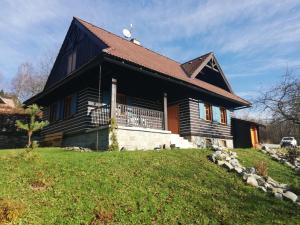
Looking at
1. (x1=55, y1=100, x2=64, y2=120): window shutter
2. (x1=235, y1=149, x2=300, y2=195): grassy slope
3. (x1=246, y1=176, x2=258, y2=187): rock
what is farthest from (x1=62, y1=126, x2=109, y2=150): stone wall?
(x1=235, y1=149, x2=300, y2=195): grassy slope

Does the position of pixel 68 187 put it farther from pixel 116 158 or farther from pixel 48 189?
pixel 116 158

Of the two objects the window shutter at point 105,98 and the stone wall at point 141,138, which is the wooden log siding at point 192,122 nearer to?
the stone wall at point 141,138

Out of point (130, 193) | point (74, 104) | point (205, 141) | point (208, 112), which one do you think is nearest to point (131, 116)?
point (74, 104)

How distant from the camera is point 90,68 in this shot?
1370 cm

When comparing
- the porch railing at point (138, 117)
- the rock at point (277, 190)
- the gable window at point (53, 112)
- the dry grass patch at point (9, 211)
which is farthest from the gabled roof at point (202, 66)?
the dry grass patch at point (9, 211)

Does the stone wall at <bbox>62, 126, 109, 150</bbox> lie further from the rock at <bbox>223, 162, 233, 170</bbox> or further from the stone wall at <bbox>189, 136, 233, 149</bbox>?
the stone wall at <bbox>189, 136, 233, 149</bbox>

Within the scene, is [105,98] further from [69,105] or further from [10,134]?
[10,134]

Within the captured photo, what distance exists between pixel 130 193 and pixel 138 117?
316 inches

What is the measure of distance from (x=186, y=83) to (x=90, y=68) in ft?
18.2

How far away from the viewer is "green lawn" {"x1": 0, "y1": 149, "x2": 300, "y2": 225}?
21.5ft

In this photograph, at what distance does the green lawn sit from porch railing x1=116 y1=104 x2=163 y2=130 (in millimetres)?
4676

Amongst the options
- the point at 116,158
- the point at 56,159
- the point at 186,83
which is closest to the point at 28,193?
the point at 56,159

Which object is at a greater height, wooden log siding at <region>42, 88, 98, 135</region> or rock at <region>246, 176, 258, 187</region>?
wooden log siding at <region>42, 88, 98, 135</region>

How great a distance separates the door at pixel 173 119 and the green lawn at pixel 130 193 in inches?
326
